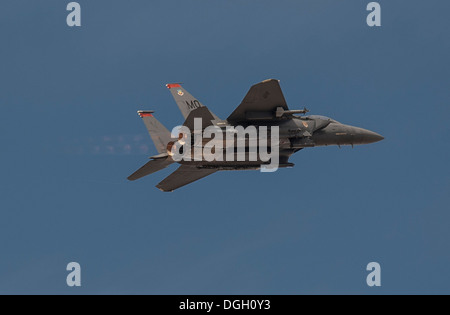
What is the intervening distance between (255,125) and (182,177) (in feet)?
26.3

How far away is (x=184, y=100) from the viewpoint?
4822 centimetres

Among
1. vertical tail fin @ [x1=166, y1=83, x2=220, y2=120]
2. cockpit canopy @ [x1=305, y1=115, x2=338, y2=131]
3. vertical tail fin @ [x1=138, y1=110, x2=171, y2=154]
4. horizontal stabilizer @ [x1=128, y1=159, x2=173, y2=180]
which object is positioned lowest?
horizontal stabilizer @ [x1=128, y1=159, x2=173, y2=180]

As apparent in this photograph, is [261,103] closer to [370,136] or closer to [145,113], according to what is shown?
[145,113]

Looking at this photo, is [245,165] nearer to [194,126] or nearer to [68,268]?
[194,126]

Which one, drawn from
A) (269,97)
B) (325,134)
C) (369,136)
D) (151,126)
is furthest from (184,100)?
(369,136)

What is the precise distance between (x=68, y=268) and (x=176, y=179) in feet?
34.1

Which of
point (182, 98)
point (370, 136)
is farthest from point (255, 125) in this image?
point (370, 136)

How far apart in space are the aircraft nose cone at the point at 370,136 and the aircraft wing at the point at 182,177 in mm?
10413

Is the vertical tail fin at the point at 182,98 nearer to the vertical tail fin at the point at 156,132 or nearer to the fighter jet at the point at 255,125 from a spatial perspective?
the fighter jet at the point at 255,125

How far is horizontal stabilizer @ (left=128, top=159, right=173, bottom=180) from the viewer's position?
4838 cm

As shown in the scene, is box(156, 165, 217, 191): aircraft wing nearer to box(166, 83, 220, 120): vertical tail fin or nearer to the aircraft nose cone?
box(166, 83, 220, 120): vertical tail fin

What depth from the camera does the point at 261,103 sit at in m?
46.1

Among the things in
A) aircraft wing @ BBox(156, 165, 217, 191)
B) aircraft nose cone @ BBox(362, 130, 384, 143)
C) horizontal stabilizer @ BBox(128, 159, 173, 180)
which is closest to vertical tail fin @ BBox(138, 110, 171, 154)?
horizontal stabilizer @ BBox(128, 159, 173, 180)

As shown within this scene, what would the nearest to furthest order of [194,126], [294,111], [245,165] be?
[194,126]
[294,111]
[245,165]
